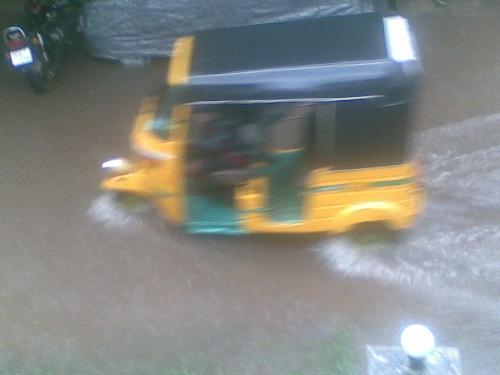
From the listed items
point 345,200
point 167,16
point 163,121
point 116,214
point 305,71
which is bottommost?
point 116,214

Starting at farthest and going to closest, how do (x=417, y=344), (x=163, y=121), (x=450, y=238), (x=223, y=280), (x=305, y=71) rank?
1. (x=450, y=238)
2. (x=163, y=121)
3. (x=223, y=280)
4. (x=305, y=71)
5. (x=417, y=344)

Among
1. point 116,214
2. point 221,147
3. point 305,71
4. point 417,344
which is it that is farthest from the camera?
point 116,214

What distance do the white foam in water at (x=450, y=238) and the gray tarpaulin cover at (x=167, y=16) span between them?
2313mm

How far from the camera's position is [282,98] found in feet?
14.2

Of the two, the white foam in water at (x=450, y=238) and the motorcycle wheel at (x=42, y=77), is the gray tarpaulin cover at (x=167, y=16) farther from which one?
the white foam in water at (x=450, y=238)

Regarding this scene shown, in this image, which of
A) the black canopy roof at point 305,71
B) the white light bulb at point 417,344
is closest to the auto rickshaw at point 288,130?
the black canopy roof at point 305,71

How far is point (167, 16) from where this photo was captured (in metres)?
7.27

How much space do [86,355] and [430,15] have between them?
6110 mm

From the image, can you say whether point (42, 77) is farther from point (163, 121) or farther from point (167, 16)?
point (163, 121)

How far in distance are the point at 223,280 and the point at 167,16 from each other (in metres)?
3.68

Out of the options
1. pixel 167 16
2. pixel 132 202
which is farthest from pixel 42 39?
pixel 132 202

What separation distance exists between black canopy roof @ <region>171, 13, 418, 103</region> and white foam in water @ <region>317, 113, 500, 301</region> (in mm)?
1281

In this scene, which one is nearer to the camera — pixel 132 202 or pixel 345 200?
pixel 345 200

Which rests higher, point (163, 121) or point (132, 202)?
point (163, 121)
